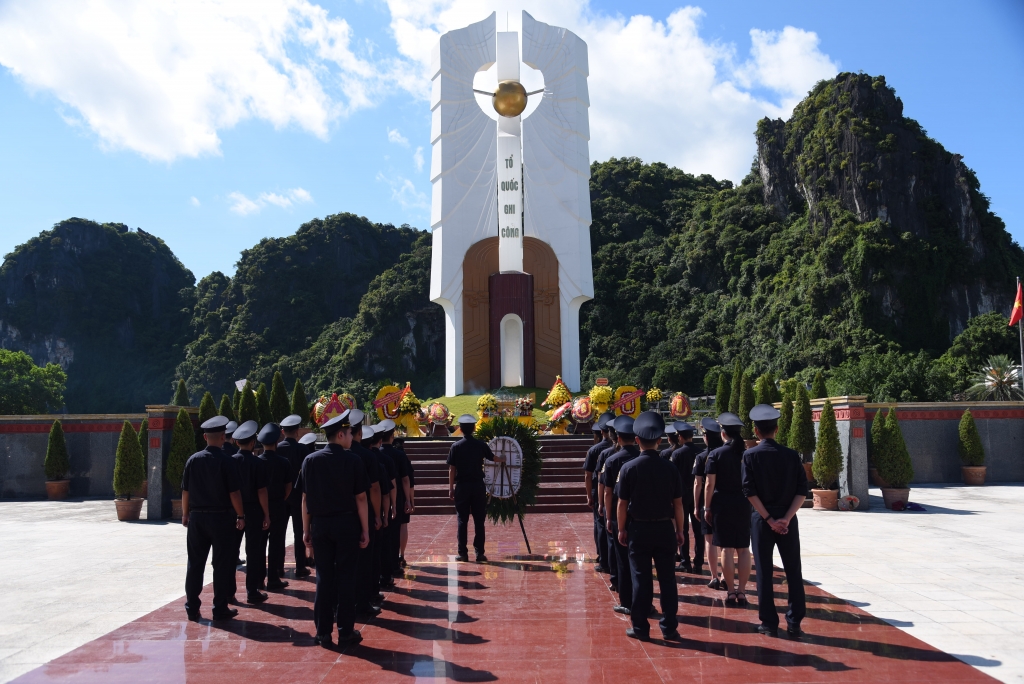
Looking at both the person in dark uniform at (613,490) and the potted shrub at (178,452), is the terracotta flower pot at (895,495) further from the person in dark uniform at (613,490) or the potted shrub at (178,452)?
the potted shrub at (178,452)

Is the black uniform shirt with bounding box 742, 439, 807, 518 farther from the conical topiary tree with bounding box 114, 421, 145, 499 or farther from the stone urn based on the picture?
the stone urn

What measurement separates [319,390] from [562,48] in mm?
29864

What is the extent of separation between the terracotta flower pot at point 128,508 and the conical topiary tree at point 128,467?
0.59ft

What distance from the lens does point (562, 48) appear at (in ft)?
83.5

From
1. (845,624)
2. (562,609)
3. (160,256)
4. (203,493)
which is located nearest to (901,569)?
(845,624)

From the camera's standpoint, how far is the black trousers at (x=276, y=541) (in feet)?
20.8

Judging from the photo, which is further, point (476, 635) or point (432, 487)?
point (432, 487)

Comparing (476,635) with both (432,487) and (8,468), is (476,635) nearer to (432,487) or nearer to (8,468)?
(432,487)

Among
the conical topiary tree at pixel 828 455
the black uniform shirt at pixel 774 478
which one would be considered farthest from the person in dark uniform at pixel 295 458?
the conical topiary tree at pixel 828 455

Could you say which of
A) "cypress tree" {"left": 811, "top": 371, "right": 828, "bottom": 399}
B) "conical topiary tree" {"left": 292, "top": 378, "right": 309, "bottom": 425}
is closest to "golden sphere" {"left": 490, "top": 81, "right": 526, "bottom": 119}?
"conical topiary tree" {"left": 292, "top": 378, "right": 309, "bottom": 425}

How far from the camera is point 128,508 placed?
11328 mm

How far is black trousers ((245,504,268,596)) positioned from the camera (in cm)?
584

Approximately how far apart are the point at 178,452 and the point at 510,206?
1562 centimetres

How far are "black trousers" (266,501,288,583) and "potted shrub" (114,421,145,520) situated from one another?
601 cm
